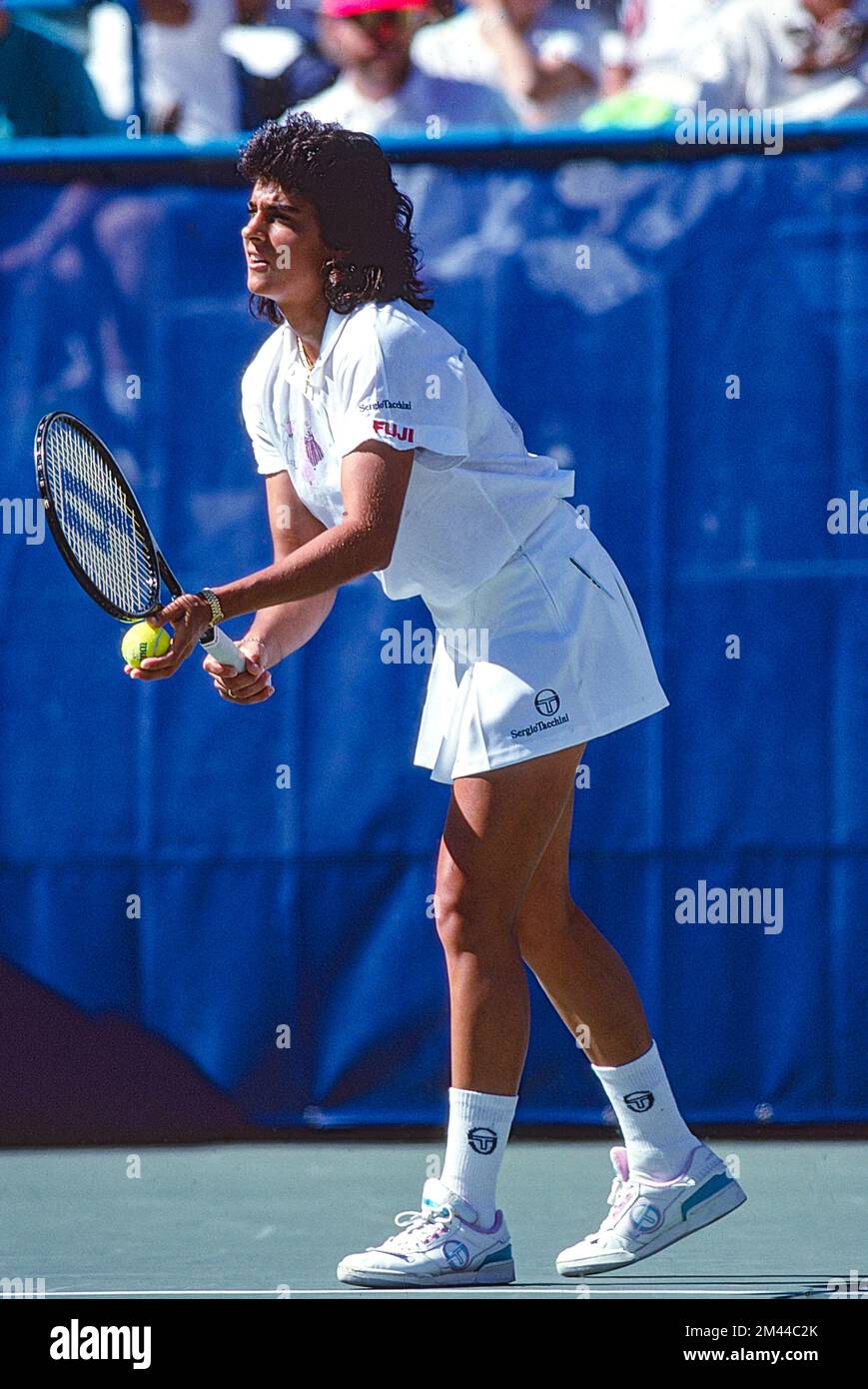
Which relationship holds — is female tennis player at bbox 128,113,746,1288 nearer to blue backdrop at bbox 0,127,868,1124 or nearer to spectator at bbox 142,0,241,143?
blue backdrop at bbox 0,127,868,1124

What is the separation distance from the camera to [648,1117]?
2891 mm

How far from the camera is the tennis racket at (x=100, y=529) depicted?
2.61 meters

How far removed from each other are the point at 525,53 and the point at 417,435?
2.08 meters

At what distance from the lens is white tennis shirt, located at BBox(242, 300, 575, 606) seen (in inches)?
106

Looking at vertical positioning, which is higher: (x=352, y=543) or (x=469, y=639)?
(x=352, y=543)

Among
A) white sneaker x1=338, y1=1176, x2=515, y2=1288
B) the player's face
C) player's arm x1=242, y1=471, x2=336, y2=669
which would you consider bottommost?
white sneaker x1=338, y1=1176, x2=515, y2=1288

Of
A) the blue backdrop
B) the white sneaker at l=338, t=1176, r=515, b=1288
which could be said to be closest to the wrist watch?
the white sneaker at l=338, t=1176, r=515, b=1288

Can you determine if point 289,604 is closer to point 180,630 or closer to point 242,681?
point 242,681

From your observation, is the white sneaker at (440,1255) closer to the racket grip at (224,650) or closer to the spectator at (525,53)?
the racket grip at (224,650)

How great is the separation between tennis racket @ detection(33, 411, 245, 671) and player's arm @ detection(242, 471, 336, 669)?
0.67 ft
